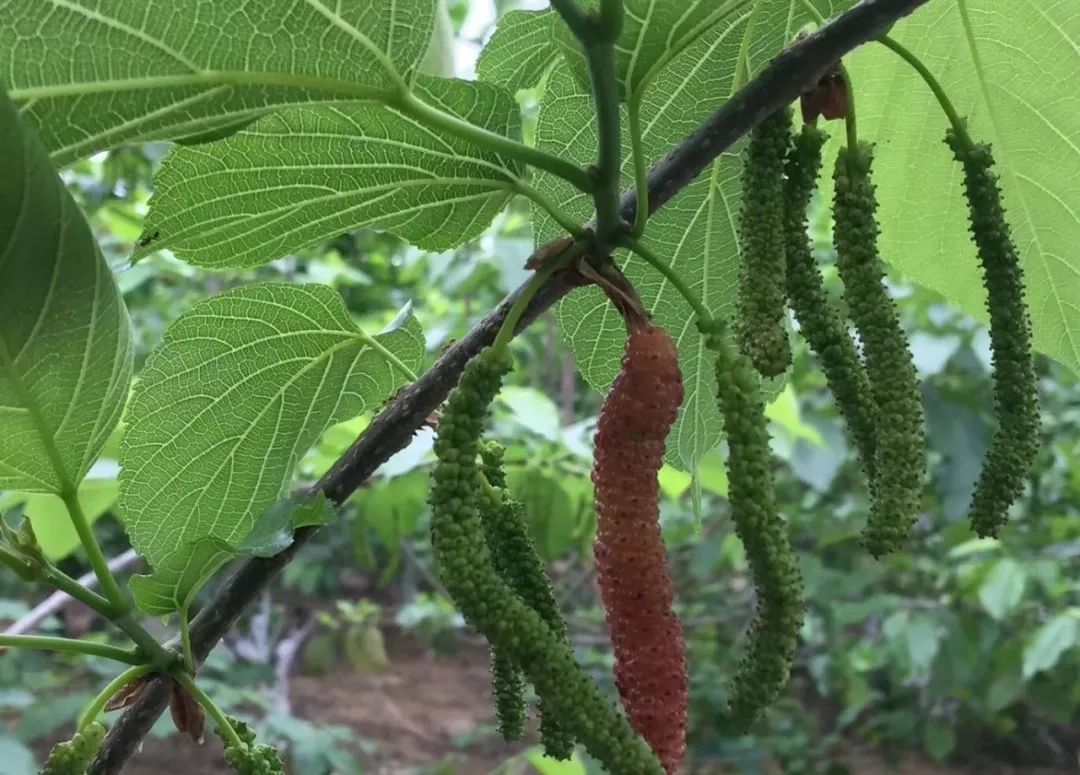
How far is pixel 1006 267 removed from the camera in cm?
48

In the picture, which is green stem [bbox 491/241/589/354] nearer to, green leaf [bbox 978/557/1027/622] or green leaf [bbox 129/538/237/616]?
green leaf [bbox 129/538/237/616]

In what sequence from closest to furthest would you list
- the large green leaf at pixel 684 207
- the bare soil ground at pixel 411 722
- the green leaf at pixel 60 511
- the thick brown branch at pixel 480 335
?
1. the thick brown branch at pixel 480 335
2. the large green leaf at pixel 684 207
3. the green leaf at pixel 60 511
4. the bare soil ground at pixel 411 722

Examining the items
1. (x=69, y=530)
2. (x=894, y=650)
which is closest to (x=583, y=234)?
(x=69, y=530)

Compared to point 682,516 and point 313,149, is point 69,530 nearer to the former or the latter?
→ point 313,149

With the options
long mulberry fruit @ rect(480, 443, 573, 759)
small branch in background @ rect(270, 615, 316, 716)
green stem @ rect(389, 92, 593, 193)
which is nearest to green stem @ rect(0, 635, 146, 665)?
long mulberry fruit @ rect(480, 443, 573, 759)

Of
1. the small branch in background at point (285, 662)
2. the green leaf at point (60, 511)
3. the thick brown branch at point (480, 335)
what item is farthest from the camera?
the small branch in background at point (285, 662)

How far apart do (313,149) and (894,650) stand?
1961mm

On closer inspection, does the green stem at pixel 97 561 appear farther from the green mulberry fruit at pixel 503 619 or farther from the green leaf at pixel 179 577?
the green mulberry fruit at pixel 503 619

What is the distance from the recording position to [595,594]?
→ 2.88 m

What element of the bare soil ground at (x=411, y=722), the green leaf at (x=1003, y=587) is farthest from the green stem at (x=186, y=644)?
the bare soil ground at (x=411, y=722)

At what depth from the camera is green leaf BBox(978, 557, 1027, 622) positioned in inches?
66.7

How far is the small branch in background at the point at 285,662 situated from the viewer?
2.52m

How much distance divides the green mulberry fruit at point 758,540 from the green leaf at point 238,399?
280mm

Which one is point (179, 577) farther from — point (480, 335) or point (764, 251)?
point (764, 251)
